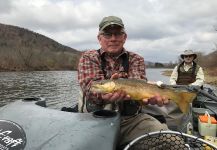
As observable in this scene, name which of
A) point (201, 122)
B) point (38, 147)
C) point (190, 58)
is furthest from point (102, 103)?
point (190, 58)

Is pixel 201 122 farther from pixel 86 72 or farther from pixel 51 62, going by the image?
pixel 51 62

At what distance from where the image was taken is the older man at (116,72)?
12.4 ft

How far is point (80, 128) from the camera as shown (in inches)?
113

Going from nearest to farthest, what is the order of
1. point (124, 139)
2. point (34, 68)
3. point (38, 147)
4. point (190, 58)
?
point (38, 147)
point (124, 139)
point (190, 58)
point (34, 68)

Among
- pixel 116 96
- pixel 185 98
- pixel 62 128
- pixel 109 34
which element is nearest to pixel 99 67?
pixel 109 34

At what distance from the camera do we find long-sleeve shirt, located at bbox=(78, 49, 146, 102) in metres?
3.97

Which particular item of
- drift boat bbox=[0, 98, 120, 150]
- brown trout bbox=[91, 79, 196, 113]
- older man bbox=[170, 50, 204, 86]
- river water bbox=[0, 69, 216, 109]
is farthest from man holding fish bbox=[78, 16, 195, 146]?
river water bbox=[0, 69, 216, 109]

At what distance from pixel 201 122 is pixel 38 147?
336 cm

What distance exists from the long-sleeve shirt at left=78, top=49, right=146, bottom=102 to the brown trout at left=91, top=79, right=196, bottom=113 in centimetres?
40

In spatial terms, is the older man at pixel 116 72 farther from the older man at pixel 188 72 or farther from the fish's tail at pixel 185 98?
the older man at pixel 188 72

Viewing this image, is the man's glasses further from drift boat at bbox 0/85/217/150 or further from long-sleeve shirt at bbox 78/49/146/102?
drift boat at bbox 0/85/217/150

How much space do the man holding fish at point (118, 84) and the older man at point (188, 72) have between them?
6699 mm

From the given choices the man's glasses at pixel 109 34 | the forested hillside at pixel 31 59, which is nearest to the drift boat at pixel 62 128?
the man's glasses at pixel 109 34

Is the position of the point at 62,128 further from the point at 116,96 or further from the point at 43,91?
the point at 43,91
